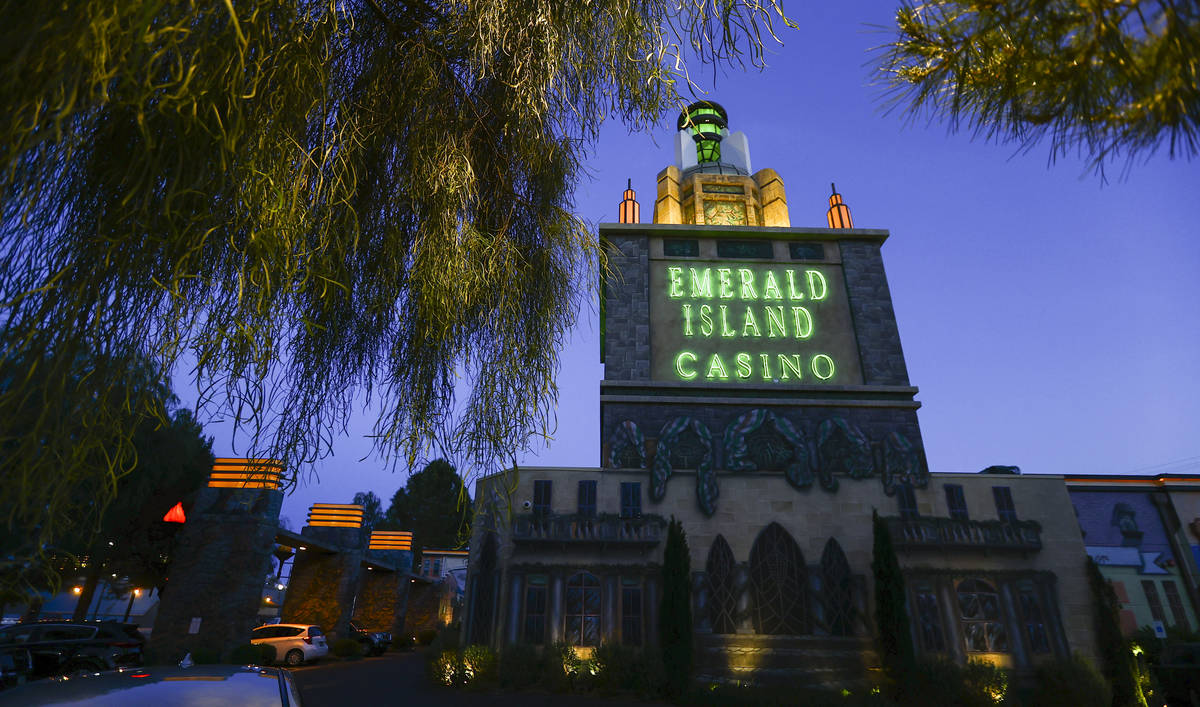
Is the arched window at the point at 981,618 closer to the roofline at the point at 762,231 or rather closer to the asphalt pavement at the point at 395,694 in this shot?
the asphalt pavement at the point at 395,694

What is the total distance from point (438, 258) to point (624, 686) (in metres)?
16.5

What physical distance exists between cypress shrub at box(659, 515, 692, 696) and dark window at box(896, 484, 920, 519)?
25.9 ft

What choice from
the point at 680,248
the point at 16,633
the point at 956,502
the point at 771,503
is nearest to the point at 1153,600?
the point at 956,502

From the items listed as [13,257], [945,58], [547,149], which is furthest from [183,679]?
[945,58]

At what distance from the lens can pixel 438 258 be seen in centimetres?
289

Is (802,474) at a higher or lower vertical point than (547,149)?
higher

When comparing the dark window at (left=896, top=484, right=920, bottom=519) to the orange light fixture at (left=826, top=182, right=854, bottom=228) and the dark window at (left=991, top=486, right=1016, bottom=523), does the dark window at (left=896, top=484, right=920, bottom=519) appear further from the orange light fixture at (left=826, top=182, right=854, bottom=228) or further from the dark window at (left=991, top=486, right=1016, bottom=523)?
the orange light fixture at (left=826, top=182, right=854, bottom=228)

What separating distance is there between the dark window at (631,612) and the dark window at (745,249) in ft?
48.1

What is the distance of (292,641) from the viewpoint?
19.4 metres

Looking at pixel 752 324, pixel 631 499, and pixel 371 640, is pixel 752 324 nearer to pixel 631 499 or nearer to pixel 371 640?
pixel 631 499

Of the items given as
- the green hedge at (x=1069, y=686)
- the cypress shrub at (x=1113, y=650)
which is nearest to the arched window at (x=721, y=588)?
the green hedge at (x=1069, y=686)

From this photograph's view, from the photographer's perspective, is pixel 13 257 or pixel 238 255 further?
pixel 238 255

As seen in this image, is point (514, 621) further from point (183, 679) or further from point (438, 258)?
point (438, 258)

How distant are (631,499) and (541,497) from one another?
Result: 318 cm
